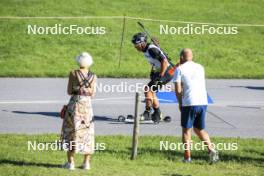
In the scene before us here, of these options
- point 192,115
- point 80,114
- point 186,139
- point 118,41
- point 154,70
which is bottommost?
point 186,139

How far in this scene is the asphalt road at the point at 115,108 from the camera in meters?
16.0

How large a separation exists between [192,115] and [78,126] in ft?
6.69

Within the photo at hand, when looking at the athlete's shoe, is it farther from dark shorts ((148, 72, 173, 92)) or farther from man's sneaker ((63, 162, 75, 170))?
man's sneaker ((63, 162, 75, 170))

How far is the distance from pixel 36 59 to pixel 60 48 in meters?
1.99

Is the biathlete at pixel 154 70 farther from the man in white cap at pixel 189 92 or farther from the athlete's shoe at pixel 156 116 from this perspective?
the man in white cap at pixel 189 92

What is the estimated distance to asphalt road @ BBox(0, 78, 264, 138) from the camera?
16.0 m

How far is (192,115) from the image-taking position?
41.2 ft

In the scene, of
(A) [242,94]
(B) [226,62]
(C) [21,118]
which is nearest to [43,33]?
(B) [226,62]

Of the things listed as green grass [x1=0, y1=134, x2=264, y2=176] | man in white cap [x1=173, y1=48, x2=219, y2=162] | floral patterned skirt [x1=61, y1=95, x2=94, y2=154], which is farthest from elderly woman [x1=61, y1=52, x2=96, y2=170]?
man in white cap [x1=173, y1=48, x2=219, y2=162]

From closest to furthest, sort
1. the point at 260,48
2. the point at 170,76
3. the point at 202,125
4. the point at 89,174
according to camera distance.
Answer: the point at 89,174, the point at 202,125, the point at 170,76, the point at 260,48

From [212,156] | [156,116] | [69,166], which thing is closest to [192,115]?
[212,156]

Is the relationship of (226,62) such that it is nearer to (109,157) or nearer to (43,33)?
(43,33)

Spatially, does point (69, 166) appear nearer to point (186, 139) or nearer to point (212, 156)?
point (186, 139)

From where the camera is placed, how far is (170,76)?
16203 mm
